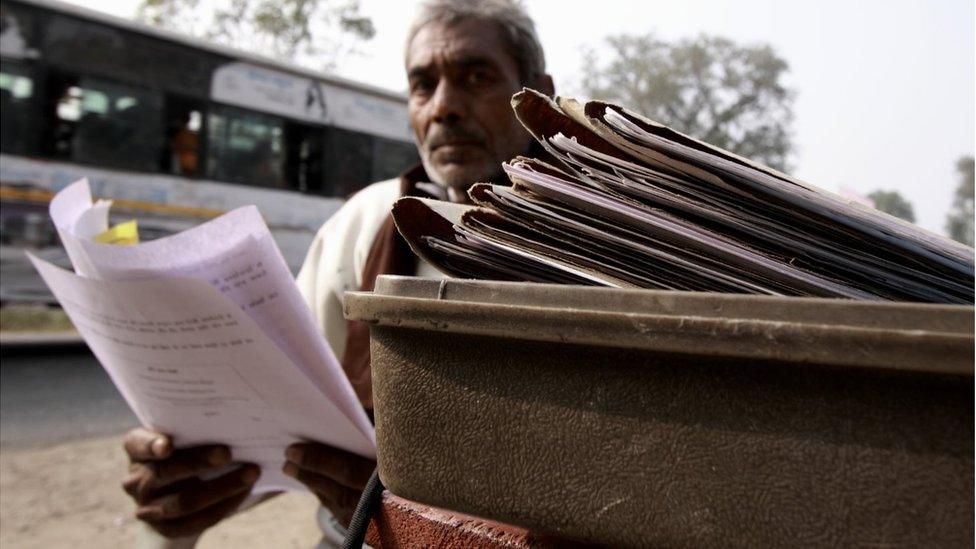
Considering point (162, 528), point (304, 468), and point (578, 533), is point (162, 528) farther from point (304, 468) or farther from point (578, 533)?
point (578, 533)

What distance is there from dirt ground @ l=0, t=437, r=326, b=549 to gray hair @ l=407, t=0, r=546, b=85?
6.84 feet

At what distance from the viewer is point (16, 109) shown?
24.1 feet

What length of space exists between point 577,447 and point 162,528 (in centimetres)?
103

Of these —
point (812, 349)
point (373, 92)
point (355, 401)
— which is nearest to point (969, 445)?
point (812, 349)

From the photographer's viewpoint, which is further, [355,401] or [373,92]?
[373,92]

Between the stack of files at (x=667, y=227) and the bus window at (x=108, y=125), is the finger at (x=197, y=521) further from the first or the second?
the bus window at (x=108, y=125)

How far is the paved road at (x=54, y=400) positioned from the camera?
15.3 feet

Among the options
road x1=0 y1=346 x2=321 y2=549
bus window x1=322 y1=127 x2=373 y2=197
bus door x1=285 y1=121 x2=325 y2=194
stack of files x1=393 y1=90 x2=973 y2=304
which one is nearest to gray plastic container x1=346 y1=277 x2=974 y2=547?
stack of files x1=393 y1=90 x2=973 y2=304

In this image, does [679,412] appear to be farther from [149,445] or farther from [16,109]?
[16,109]

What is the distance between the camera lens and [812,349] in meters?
0.43

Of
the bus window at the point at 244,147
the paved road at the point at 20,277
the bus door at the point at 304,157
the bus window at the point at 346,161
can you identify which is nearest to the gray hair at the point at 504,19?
the paved road at the point at 20,277

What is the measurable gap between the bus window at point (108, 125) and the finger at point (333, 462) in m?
7.58

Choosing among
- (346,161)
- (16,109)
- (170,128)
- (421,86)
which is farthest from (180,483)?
(346,161)

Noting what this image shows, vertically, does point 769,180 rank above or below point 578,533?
above
